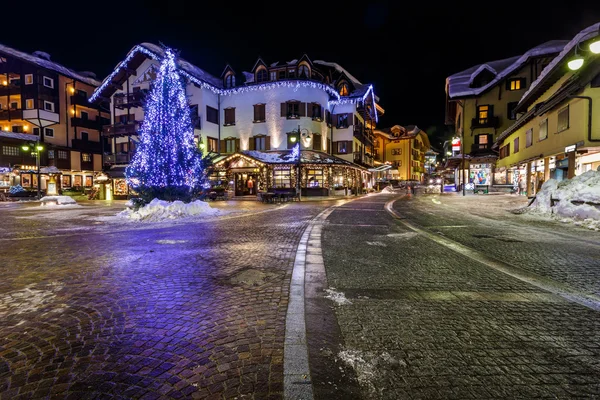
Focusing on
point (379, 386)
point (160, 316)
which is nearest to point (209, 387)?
point (379, 386)

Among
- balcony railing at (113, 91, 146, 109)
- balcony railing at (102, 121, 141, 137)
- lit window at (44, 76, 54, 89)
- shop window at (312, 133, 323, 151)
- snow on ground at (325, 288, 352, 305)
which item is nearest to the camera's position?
snow on ground at (325, 288, 352, 305)

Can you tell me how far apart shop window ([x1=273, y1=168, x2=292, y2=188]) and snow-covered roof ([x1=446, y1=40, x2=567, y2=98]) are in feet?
79.1

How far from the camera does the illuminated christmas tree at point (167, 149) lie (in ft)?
52.9

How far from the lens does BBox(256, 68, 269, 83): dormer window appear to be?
36078 mm

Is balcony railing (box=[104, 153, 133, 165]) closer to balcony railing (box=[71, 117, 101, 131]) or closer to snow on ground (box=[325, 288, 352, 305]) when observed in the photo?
balcony railing (box=[71, 117, 101, 131])

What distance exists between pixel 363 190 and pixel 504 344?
1615 inches

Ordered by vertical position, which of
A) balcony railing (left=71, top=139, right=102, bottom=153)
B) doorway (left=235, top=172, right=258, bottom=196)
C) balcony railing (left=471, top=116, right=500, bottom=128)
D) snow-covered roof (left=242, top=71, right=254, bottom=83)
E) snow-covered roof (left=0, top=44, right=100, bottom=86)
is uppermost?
snow-covered roof (left=0, top=44, right=100, bottom=86)

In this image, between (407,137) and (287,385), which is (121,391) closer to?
(287,385)

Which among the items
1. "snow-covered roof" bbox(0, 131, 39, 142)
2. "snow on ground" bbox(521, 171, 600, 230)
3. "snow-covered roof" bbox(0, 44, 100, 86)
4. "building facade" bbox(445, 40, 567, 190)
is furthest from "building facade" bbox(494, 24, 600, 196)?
"snow-covered roof" bbox(0, 44, 100, 86)

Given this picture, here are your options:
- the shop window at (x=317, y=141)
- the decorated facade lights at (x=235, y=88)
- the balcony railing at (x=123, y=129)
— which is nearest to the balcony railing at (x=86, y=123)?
the decorated facade lights at (x=235, y=88)

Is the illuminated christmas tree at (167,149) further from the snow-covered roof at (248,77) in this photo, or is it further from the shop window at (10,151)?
the shop window at (10,151)

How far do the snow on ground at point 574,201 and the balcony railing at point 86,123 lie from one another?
180 feet

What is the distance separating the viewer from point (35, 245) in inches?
325

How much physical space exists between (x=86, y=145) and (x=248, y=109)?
28679 millimetres
